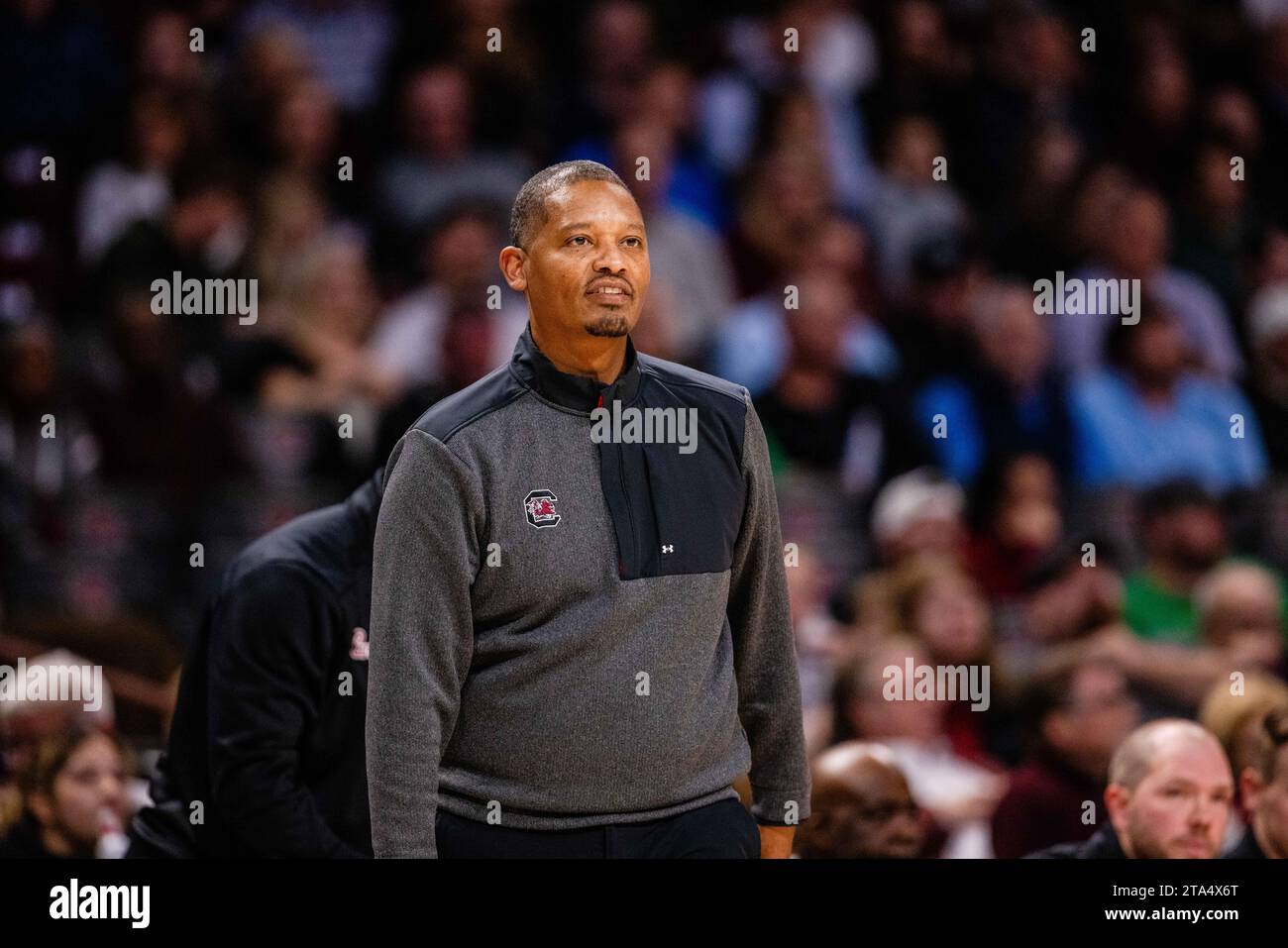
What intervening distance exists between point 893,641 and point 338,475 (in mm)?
1391

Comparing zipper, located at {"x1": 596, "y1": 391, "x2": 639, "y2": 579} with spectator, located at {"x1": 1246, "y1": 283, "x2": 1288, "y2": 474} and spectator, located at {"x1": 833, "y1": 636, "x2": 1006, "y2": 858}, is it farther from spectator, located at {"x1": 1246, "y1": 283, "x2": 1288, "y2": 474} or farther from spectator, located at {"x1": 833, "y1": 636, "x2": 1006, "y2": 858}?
spectator, located at {"x1": 1246, "y1": 283, "x2": 1288, "y2": 474}

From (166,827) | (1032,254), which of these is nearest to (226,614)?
(166,827)

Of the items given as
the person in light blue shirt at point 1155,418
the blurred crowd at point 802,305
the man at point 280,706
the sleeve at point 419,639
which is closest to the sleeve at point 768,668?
the sleeve at point 419,639

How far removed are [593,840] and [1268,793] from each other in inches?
61.7

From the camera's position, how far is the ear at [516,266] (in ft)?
8.07

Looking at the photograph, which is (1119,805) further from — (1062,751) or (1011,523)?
(1011,523)

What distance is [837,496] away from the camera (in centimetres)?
476

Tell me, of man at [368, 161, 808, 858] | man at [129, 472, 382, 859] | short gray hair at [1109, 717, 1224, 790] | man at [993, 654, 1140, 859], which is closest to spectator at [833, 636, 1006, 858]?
man at [993, 654, 1140, 859]

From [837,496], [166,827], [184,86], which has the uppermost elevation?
[184,86]

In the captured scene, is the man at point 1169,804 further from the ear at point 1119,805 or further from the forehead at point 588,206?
the forehead at point 588,206

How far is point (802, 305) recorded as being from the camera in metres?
4.99

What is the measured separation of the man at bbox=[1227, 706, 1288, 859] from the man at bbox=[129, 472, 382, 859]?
1475 millimetres

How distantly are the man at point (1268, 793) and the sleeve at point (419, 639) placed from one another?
1.55m
